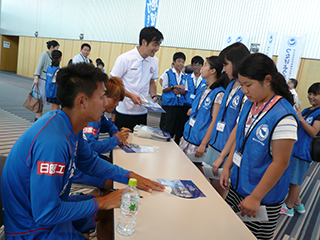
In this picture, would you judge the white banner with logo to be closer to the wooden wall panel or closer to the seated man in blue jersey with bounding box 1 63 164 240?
the wooden wall panel

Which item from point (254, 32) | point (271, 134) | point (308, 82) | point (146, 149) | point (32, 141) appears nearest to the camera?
point (32, 141)

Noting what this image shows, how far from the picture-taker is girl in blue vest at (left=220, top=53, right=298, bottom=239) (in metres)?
1.25

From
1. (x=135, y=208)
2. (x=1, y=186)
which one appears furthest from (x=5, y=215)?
(x=135, y=208)

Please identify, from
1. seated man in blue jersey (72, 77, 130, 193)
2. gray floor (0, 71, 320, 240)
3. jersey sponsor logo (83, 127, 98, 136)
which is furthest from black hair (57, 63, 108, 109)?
gray floor (0, 71, 320, 240)

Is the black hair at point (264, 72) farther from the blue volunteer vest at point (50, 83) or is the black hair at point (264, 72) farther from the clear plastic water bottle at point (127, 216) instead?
the blue volunteer vest at point (50, 83)

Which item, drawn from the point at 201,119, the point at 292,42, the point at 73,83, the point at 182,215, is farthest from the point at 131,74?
the point at 292,42

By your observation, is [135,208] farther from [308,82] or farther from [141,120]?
[308,82]

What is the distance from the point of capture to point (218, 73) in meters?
2.34

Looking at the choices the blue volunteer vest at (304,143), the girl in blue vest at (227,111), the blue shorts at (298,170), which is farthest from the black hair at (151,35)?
the blue shorts at (298,170)

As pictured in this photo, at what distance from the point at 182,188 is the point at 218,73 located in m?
1.35

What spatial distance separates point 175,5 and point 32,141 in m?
8.83

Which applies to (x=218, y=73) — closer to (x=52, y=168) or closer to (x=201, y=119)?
(x=201, y=119)

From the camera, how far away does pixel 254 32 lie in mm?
6934

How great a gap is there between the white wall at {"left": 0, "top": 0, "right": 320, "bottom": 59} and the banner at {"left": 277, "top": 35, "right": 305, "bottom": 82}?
0.24m
